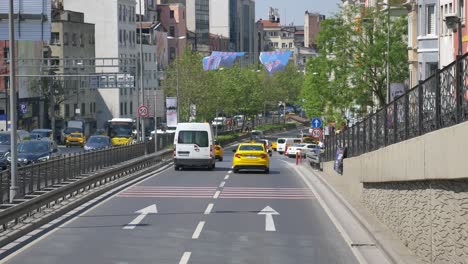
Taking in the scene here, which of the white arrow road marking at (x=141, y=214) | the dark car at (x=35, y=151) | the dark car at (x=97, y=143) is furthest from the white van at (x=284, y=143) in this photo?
the white arrow road marking at (x=141, y=214)

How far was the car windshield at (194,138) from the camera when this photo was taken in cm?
5034

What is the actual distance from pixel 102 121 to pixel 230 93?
15.8 metres

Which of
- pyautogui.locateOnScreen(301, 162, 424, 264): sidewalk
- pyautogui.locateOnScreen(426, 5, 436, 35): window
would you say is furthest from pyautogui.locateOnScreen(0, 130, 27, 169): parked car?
pyautogui.locateOnScreen(426, 5, 436, 35): window

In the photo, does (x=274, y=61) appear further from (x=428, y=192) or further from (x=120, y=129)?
(x=428, y=192)

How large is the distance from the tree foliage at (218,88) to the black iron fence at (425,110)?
6998cm

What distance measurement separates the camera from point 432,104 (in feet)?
56.1

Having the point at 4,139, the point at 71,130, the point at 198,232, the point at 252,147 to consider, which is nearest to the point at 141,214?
the point at 198,232

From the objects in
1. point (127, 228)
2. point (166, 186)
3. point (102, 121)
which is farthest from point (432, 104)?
point (102, 121)

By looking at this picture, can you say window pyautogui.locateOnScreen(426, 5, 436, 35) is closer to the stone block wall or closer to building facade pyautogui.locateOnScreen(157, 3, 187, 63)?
the stone block wall

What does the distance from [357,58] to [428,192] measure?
55727 millimetres

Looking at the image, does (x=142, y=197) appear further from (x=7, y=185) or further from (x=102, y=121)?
(x=102, y=121)

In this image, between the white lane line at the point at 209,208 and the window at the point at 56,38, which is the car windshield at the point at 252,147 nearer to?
the white lane line at the point at 209,208

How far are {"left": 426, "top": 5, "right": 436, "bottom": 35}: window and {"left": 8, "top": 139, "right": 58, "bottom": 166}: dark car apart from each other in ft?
65.4

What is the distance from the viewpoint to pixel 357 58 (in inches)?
2822
